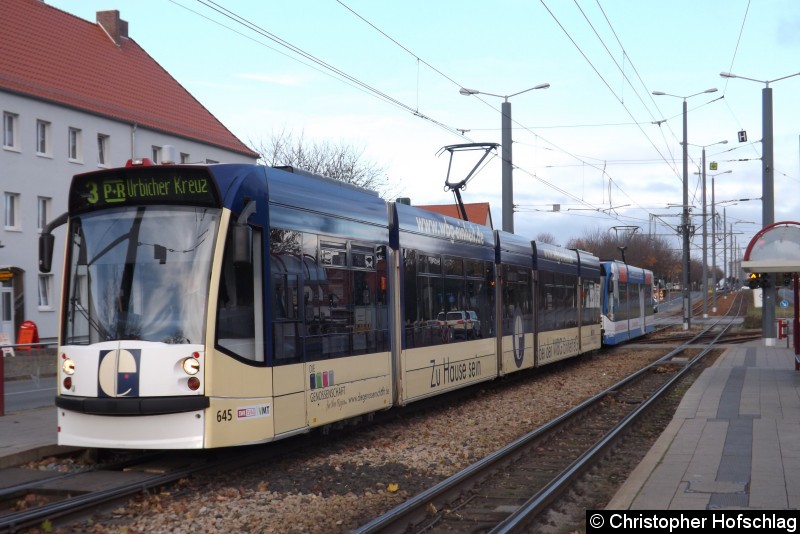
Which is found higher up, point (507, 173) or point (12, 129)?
point (12, 129)

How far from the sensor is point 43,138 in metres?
35.6

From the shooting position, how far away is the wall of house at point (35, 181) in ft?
110

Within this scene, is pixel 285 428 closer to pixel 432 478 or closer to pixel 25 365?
pixel 432 478

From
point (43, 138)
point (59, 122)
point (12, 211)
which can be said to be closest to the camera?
point (12, 211)

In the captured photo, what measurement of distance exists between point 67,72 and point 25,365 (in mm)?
21842

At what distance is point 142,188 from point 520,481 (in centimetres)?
473

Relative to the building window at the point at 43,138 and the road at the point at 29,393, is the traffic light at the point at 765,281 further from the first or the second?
the building window at the point at 43,138

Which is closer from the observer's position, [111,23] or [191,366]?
[191,366]

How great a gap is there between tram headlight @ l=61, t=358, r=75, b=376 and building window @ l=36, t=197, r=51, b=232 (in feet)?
89.2

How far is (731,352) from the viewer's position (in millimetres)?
29391

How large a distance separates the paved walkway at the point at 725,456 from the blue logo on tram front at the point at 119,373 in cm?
439

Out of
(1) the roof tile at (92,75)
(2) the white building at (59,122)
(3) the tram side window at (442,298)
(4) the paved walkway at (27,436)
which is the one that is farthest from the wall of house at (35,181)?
(4) the paved walkway at (27,436)

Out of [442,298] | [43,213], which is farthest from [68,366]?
[43,213]

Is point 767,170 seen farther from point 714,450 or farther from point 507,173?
point 714,450
